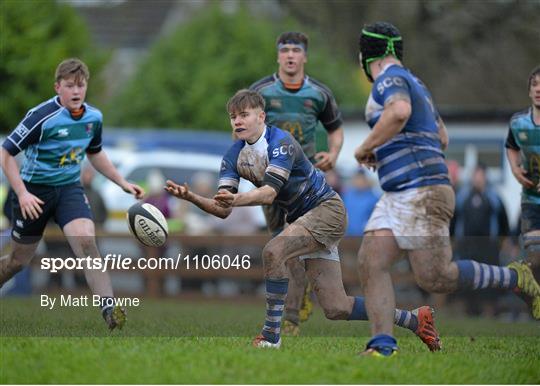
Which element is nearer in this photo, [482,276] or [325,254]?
[482,276]

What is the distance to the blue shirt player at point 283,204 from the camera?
920cm

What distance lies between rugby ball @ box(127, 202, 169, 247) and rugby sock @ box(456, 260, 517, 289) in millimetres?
2370

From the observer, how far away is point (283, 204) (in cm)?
973

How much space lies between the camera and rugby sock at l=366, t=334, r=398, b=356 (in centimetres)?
883

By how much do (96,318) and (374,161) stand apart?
3.26 m

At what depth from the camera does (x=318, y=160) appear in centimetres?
1188

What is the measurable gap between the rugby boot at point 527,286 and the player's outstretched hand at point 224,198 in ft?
8.42

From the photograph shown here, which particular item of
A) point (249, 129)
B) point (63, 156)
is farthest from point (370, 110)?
point (63, 156)

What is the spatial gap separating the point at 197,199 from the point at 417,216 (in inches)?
64.7

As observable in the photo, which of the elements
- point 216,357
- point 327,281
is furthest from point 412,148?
point 216,357

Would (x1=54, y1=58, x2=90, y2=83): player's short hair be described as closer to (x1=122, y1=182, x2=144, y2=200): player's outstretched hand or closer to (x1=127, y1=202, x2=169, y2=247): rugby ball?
(x1=122, y1=182, x2=144, y2=200): player's outstretched hand

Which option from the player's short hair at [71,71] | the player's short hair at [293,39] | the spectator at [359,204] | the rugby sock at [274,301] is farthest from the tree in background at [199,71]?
the rugby sock at [274,301]

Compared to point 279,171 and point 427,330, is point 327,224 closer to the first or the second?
point 279,171

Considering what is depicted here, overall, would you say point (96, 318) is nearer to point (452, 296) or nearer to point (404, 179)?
point (404, 179)
